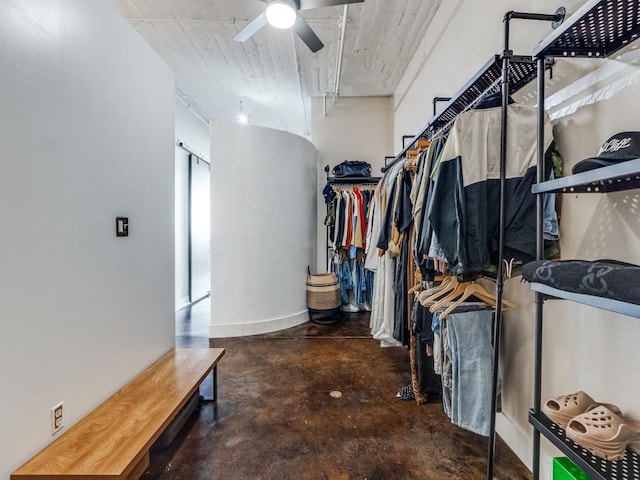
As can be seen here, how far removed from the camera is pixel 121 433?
1324 millimetres

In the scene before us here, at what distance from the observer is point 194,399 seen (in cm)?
207

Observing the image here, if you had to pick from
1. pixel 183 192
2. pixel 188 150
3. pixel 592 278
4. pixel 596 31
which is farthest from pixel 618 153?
pixel 188 150

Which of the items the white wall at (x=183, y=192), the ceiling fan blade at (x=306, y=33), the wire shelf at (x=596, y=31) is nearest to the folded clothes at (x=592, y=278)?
the wire shelf at (x=596, y=31)

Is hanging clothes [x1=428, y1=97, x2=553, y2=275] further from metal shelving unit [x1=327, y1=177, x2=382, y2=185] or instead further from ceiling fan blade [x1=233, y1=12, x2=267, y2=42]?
metal shelving unit [x1=327, y1=177, x2=382, y2=185]

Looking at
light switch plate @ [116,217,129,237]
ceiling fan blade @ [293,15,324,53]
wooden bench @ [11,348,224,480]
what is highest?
ceiling fan blade @ [293,15,324,53]

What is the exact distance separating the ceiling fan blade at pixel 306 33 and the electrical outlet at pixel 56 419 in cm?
270

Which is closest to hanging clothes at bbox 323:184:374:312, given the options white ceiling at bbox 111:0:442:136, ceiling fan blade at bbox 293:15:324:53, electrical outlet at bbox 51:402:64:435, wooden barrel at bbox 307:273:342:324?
wooden barrel at bbox 307:273:342:324

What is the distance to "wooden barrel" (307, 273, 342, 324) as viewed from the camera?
395 centimetres

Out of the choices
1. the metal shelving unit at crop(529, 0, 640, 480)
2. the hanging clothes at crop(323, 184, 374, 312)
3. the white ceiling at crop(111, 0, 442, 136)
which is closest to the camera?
the metal shelving unit at crop(529, 0, 640, 480)

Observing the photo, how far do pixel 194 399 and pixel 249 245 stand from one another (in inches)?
72.1

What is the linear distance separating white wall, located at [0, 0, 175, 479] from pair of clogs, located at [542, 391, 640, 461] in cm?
195

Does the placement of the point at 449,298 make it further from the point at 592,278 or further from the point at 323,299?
the point at 323,299

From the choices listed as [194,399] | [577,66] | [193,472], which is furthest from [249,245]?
[577,66]

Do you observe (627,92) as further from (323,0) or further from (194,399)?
(194,399)
